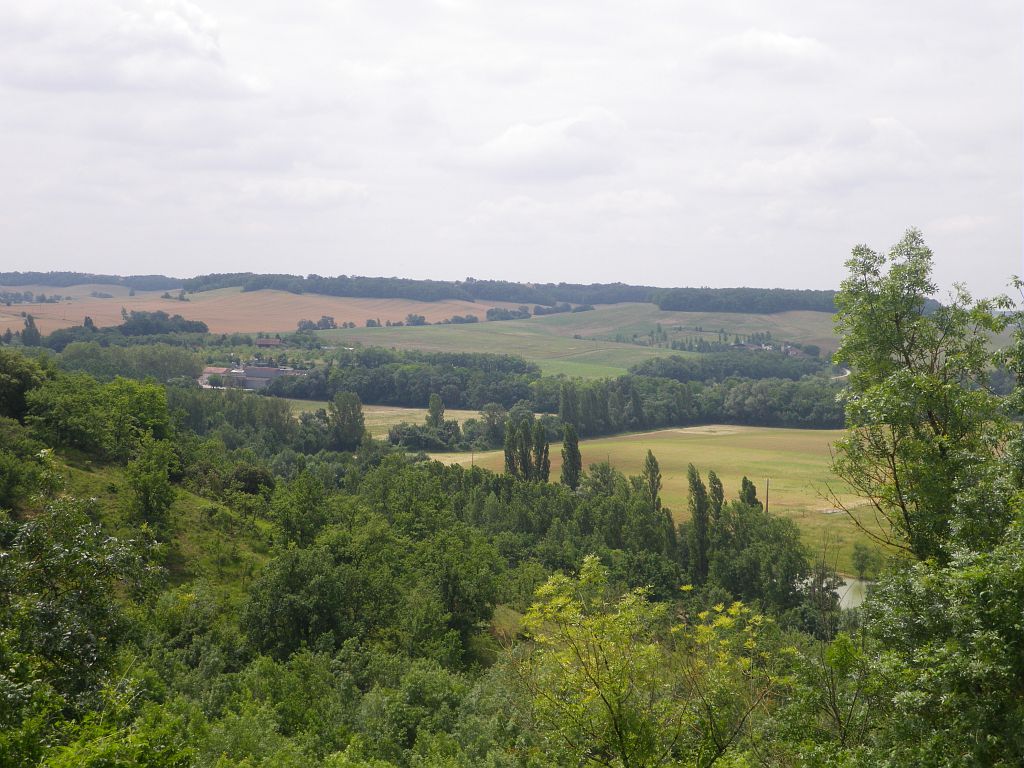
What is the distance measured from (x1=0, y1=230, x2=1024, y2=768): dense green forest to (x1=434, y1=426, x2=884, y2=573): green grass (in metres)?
28.8

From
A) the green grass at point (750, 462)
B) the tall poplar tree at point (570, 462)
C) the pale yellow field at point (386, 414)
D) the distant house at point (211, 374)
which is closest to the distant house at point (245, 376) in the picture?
the distant house at point (211, 374)

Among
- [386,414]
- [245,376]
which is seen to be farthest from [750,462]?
[245,376]

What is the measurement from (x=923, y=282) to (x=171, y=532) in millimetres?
46285

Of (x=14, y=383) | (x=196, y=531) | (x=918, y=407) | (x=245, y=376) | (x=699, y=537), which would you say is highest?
(x=918, y=407)

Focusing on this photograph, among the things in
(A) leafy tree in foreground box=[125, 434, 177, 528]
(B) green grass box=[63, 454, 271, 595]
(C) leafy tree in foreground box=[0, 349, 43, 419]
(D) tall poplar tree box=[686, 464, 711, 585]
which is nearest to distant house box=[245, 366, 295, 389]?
(C) leafy tree in foreground box=[0, 349, 43, 419]

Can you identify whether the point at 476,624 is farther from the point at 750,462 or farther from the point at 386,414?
the point at 386,414

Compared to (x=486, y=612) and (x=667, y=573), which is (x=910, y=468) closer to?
(x=486, y=612)

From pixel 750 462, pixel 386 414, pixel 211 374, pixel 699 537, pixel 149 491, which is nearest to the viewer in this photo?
pixel 149 491

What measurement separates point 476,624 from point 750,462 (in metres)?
86.9

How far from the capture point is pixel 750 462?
124 m

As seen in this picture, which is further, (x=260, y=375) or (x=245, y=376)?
(x=260, y=375)

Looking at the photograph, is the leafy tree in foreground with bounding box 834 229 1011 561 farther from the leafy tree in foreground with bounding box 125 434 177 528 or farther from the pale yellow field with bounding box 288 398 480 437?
the pale yellow field with bounding box 288 398 480 437

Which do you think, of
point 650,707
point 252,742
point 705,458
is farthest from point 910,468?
point 705,458

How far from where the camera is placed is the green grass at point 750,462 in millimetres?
93000
